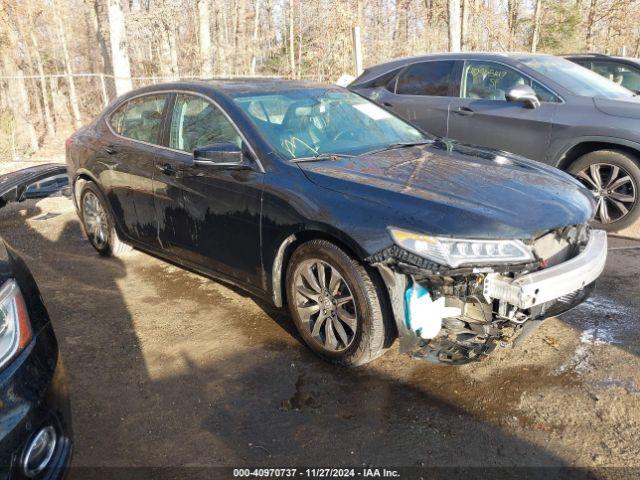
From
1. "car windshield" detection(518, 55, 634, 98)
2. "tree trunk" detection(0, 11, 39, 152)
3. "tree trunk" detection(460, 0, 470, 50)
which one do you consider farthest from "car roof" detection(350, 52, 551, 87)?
"tree trunk" detection(0, 11, 39, 152)

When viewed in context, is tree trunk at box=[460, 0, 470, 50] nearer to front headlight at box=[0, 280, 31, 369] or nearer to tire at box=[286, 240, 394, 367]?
tire at box=[286, 240, 394, 367]

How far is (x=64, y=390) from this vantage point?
7.14ft

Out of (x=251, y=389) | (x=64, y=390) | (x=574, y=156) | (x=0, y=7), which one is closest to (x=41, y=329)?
(x=64, y=390)

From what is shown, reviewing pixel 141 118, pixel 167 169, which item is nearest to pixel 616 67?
pixel 141 118

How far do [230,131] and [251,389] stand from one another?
1.74m

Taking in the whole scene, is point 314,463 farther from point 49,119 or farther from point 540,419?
point 49,119

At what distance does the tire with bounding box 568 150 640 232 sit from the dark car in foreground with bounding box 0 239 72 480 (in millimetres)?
4986

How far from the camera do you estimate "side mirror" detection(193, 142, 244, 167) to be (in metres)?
3.45

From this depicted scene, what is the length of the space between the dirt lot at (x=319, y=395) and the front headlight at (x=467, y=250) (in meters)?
0.81

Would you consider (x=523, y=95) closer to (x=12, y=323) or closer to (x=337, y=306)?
(x=337, y=306)

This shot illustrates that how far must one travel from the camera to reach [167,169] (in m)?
4.10

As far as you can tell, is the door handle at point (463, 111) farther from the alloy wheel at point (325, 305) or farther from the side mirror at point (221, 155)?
the alloy wheel at point (325, 305)

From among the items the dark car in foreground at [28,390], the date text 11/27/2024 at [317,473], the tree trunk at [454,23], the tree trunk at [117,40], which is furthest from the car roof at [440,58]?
the tree trunk at [117,40]

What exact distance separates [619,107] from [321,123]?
10.5ft
